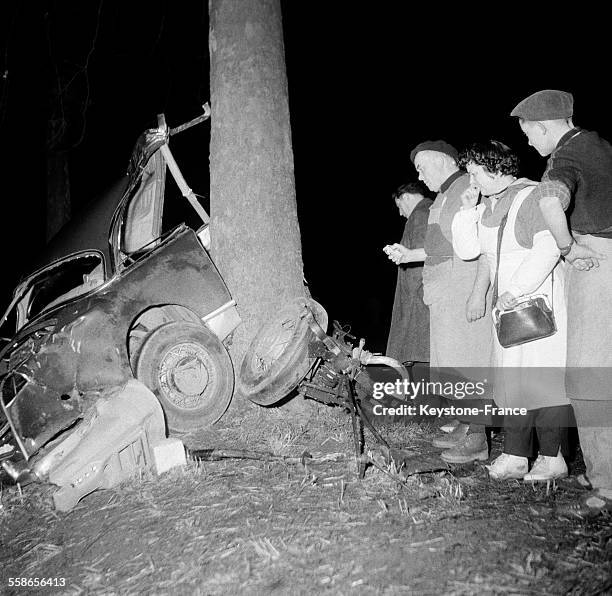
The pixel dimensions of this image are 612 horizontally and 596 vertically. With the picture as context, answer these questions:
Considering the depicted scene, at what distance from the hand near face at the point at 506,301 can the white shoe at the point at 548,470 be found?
85 centimetres

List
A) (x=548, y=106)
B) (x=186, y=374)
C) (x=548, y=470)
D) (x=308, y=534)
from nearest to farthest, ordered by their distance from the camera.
Answer: (x=308, y=534) < (x=548, y=106) < (x=548, y=470) < (x=186, y=374)

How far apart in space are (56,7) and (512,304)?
12.1 metres

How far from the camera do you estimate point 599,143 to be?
249cm

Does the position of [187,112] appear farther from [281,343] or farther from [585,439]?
[585,439]

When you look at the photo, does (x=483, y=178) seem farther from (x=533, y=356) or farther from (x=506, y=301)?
(x=533, y=356)

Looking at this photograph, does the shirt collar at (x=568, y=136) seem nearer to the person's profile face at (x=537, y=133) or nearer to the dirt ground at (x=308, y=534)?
the person's profile face at (x=537, y=133)

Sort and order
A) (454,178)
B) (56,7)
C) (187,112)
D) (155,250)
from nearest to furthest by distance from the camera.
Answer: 1. (454,178)
2. (155,250)
3. (56,7)
4. (187,112)

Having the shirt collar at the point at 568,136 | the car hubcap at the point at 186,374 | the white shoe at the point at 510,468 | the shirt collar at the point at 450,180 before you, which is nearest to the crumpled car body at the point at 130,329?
the car hubcap at the point at 186,374

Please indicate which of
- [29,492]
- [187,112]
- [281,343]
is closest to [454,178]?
[281,343]

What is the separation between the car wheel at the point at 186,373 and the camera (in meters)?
3.62

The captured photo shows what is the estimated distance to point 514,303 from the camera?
2664 millimetres

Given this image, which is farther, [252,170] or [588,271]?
[252,170]

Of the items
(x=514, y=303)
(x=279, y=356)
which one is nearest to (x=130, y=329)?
(x=279, y=356)

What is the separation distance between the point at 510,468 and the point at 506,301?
0.93 m
